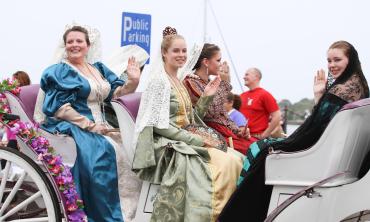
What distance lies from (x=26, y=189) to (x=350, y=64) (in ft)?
7.61

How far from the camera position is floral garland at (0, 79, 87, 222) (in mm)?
4098

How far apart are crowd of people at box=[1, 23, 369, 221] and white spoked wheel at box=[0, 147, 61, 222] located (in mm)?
232

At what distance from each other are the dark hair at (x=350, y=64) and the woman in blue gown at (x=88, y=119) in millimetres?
1626

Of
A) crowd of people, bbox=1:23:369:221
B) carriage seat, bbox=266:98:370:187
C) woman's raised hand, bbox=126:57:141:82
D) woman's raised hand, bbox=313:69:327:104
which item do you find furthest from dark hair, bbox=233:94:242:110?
carriage seat, bbox=266:98:370:187

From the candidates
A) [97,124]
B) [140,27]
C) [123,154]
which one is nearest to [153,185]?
[123,154]

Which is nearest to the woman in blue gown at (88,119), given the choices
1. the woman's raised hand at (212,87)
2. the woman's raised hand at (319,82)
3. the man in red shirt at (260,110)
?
the woman's raised hand at (212,87)

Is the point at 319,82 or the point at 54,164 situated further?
the point at 54,164

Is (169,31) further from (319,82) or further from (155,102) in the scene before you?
(319,82)

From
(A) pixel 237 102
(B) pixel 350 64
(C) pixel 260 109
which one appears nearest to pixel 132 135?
(B) pixel 350 64

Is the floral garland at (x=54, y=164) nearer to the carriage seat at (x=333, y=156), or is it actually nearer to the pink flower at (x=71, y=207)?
the pink flower at (x=71, y=207)

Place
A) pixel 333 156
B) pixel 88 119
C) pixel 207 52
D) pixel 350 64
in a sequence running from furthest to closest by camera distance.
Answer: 1. pixel 207 52
2. pixel 88 119
3. pixel 350 64
4. pixel 333 156

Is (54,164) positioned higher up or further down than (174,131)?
further down

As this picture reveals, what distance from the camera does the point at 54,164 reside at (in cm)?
417

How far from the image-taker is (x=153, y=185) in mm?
4164
